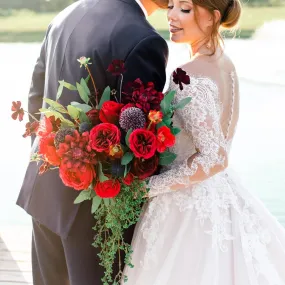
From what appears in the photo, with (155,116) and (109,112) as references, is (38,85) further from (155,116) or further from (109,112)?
(155,116)

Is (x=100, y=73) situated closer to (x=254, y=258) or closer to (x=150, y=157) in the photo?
(x=150, y=157)

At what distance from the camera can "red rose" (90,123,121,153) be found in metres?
2.05

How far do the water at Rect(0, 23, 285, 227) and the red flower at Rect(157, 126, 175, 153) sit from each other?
707 mm

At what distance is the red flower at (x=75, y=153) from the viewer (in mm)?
2041

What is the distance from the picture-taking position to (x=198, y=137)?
232 centimetres

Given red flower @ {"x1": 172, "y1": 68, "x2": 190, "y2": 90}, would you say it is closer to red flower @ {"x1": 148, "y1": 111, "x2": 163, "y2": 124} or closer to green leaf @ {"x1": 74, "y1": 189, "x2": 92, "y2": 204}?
red flower @ {"x1": 148, "y1": 111, "x2": 163, "y2": 124}

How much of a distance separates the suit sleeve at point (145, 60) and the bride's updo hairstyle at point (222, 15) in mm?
298

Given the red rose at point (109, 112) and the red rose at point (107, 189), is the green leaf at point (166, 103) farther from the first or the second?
the red rose at point (107, 189)

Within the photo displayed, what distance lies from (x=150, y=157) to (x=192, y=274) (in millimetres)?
550

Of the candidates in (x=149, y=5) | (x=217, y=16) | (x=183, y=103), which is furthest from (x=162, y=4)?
(x=183, y=103)

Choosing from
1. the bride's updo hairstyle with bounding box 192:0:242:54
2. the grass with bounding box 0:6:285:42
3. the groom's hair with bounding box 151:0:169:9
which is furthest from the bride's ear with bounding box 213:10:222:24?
the grass with bounding box 0:6:285:42

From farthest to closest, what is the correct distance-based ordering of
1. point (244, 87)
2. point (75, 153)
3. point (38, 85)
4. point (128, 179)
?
point (244, 87), point (38, 85), point (128, 179), point (75, 153)

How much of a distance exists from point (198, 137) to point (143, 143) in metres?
0.31

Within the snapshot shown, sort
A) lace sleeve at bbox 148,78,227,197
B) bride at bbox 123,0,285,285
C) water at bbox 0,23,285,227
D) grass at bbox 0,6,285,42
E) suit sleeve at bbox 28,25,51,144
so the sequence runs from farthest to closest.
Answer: grass at bbox 0,6,285,42
water at bbox 0,23,285,227
suit sleeve at bbox 28,25,51,144
bride at bbox 123,0,285,285
lace sleeve at bbox 148,78,227,197
